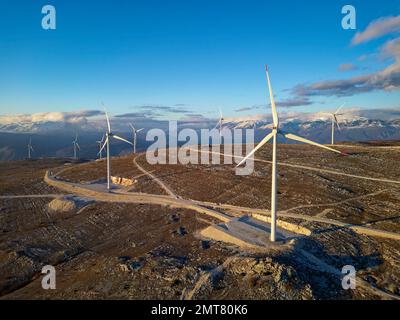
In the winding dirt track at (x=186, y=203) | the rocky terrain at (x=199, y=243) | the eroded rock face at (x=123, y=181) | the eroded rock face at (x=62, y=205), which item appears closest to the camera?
the rocky terrain at (x=199, y=243)

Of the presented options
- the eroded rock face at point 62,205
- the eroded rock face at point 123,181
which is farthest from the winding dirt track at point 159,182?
the eroded rock face at point 62,205

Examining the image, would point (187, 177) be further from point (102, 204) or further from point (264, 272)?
point (264, 272)

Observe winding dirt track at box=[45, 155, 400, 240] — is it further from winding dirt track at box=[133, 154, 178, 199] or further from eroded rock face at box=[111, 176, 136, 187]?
eroded rock face at box=[111, 176, 136, 187]

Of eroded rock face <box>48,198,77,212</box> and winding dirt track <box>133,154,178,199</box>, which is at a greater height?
winding dirt track <box>133,154,178,199</box>

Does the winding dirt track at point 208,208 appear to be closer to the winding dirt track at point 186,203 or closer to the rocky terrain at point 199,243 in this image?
the winding dirt track at point 186,203

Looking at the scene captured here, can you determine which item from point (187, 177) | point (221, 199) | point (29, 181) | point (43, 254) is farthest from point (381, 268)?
point (29, 181)

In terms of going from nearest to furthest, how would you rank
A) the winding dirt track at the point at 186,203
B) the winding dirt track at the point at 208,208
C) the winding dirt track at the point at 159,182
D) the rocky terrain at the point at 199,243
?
the rocky terrain at the point at 199,243 < the winding dirt track at the point at 208,208 < the winding dirt track at the point at 186,203 < the winding dirt track at the point at 159,182

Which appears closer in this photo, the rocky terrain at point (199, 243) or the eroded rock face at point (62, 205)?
the rocky terrain at point (199, 243)

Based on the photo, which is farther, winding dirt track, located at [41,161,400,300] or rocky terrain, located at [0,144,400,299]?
winding dirt track, located at [41,161,400,300]

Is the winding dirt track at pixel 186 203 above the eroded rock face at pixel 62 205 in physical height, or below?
above

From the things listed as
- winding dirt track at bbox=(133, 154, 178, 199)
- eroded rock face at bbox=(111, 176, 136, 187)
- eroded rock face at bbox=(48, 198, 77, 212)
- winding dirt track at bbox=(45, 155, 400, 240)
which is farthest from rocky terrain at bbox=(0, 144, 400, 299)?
eroded rock face at bbox=(111, 176, 136, 187)
